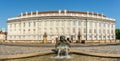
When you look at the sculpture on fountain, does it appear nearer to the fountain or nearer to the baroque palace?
the fountain

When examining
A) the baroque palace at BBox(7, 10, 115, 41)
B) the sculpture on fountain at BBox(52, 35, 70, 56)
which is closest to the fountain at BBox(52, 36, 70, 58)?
the sculpture on fountain at BBox(52, 35, 70, 56)

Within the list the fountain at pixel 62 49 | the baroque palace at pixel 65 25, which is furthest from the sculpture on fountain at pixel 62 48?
the baroque palace at pixel 65 25

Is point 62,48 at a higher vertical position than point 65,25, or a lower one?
lower

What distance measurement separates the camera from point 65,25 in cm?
9962

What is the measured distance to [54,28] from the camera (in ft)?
329

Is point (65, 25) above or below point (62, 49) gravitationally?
above

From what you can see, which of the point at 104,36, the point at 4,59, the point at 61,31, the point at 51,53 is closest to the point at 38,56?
the point at 51,53

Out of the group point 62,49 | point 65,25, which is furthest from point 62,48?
point 65,25

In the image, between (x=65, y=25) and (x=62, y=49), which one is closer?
(x=62, y=49)

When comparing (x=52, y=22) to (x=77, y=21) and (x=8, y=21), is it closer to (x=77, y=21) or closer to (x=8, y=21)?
(x=77, y=21)

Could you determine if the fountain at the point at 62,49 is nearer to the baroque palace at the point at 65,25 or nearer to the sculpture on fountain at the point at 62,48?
the sculpture on fountain at the point at 62,48

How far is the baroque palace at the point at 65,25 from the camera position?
325ft

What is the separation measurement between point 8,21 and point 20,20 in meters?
9.45

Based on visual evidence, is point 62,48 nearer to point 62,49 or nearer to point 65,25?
point 62,49
